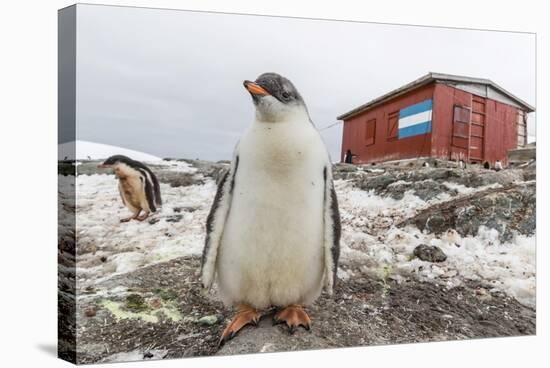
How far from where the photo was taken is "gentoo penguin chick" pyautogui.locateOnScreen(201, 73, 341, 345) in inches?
163

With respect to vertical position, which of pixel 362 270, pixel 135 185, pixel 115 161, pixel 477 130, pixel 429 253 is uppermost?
pixel 477 130

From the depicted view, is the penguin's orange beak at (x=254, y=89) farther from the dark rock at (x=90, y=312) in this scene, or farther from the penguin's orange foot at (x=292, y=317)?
the dark rock at (x=90, y=312)

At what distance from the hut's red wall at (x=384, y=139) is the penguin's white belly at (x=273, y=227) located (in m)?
0.76

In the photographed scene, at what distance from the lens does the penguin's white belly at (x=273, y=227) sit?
412 cm

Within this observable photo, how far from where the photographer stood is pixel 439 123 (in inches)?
206

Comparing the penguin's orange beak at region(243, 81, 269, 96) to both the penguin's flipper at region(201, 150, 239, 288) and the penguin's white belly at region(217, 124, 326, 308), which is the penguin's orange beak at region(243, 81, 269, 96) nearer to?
the penguin's white belly at region(217, 124, 326, 308)

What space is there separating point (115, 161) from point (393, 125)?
7.15 ft

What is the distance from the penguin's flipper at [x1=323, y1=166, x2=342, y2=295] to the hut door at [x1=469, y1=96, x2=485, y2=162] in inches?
61.2

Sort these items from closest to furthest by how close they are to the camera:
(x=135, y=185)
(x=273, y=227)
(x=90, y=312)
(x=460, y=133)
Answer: (x=90, y=312) → (x=273, y=227) → (x=135, y=185) → (x=460, y=133)

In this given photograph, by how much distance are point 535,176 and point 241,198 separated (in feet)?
8.84

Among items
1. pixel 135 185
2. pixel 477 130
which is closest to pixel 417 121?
pixel 477 130

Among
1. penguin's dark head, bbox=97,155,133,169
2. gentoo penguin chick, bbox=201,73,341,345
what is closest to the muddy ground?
gentoo penguin chick, bbox=201,73,341,345

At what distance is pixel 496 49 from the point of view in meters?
5.33

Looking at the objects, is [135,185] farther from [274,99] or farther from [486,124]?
[486,124]
